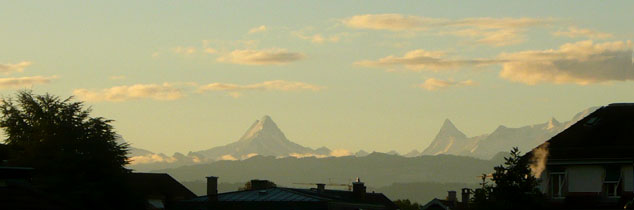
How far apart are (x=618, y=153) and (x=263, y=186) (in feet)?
200

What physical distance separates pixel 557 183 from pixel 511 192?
1024 centimetres

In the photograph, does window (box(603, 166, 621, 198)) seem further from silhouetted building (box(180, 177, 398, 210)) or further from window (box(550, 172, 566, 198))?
silhouetted building (box(180, 177, 398, 210))

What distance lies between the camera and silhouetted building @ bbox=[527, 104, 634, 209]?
72.8 metres

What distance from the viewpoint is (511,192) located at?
215 feet

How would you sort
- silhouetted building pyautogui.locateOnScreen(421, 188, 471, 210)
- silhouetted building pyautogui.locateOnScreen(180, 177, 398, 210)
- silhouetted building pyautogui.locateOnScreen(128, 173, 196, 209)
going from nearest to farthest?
silhouetted building pyautogui.locateOnScreen(180, 177, 398, 210) < silhouetted building pyautogui.locateOnScreen(421, 188, 471, 210) < silhouetted building pyautogui.locateOnScreen(128, 173, 196, 209)

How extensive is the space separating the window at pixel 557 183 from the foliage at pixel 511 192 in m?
8.15

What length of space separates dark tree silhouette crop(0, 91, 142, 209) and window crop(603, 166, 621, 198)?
3290 cm

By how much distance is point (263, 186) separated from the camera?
130m

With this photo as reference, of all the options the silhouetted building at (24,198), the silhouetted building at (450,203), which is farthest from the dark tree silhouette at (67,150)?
the silhouetted building at (24,198)

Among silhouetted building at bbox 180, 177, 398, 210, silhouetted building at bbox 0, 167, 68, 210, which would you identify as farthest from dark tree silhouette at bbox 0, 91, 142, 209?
silhouetted building at bbox 0, 167, 68, 210

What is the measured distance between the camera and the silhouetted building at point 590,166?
72.8 metres

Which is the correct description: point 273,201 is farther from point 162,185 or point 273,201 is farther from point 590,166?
point 590,166

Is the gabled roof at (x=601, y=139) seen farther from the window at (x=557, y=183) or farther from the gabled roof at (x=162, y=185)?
the gabled roof at (x=162, y=185)

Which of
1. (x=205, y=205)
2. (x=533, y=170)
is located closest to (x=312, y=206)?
(x=205, y=205)
